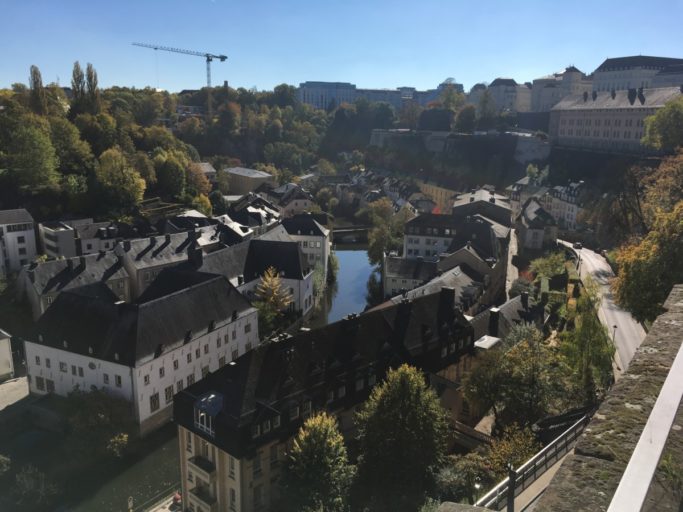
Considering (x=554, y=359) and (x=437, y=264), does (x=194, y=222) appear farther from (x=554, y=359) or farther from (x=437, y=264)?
(x=554, y=359)

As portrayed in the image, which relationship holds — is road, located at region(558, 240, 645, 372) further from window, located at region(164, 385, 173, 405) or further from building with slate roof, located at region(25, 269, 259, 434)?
window, located at region(164, 385, 173, 405)

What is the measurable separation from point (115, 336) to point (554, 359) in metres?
18.5

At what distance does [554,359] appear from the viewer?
70.2 ft

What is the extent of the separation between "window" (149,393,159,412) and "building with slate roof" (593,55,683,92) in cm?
9756

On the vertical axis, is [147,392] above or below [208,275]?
below

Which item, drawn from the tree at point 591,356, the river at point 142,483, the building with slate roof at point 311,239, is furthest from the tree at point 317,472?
the building with slate roof at point 311,239

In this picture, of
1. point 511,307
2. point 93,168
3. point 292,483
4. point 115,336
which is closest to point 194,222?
point 93,168

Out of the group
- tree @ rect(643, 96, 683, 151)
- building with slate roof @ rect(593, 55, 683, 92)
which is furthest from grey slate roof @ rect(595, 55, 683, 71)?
tree @ rect(643, 96, 683, 151)

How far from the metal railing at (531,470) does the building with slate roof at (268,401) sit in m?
9.51

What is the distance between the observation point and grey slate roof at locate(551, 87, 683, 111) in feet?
216

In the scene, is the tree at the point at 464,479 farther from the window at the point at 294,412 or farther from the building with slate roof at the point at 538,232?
the building with slate roof at the point at 538,232

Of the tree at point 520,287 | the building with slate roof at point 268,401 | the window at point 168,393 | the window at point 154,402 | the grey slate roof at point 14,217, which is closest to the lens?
the building with slate roof at point 268,401

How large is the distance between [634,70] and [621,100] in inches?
1243

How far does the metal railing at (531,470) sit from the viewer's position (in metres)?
8.73
